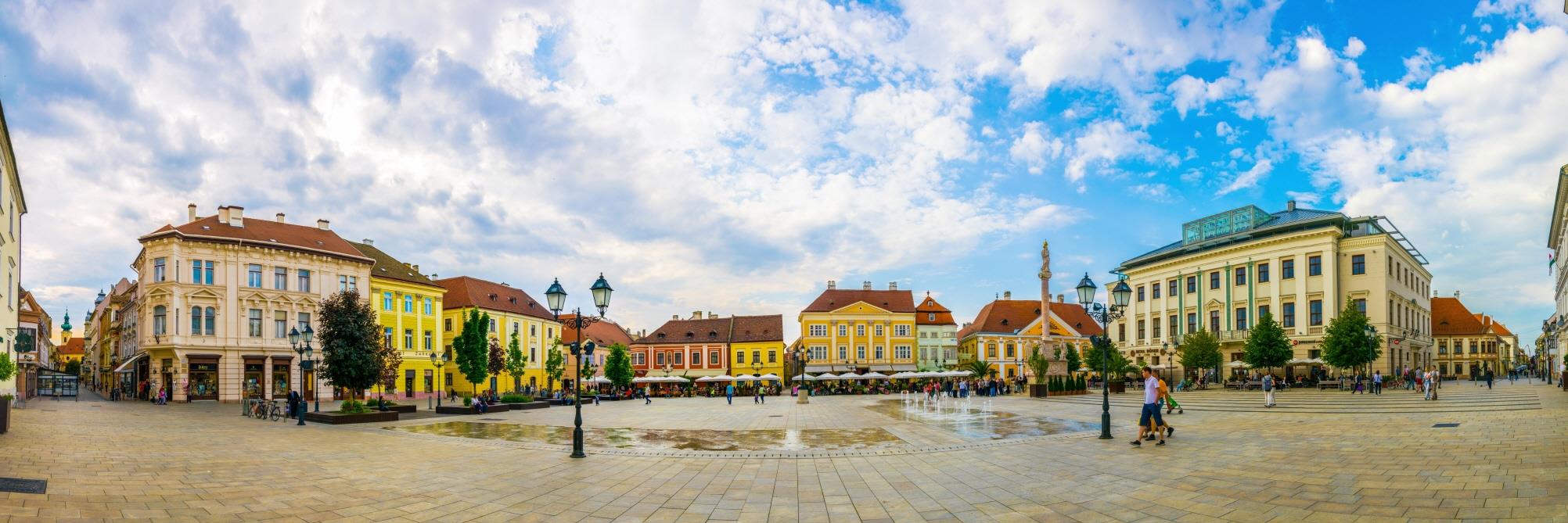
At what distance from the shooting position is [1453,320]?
87.1 meters

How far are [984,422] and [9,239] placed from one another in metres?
31.4

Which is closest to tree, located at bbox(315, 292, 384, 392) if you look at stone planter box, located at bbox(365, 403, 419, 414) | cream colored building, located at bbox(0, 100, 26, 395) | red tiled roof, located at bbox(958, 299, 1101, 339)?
stone planter box, located at bbox(365, 403, 419, 414)

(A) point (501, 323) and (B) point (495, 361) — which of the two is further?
(A) point (501, 323)

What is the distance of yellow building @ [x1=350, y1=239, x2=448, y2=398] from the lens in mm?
54000

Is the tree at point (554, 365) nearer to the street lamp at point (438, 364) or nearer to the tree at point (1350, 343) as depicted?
the street lamp at point (438, 364)

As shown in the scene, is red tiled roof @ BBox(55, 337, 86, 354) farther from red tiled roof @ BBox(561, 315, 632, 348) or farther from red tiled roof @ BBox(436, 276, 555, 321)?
red tiled roof @ BBox(436, 276, 555, 321)

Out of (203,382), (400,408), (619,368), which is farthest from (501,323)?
(400,408)

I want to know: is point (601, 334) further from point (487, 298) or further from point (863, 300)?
point (863, 300)

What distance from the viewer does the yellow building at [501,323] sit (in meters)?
63.9

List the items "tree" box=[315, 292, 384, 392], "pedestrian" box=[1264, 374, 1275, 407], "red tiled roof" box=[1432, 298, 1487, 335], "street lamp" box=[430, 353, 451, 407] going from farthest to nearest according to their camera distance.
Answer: "red tiled roof" box=[1432, 298, 1487, 335], "street lamp" box=[430, 353, 451, 407], "tree" box=[315, 292, 384, 392], "pedestrian" box=[1264, 374, 1275, 407]

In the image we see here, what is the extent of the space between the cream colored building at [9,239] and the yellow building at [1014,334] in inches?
2729

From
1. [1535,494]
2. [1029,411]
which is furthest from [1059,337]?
[1535,494]

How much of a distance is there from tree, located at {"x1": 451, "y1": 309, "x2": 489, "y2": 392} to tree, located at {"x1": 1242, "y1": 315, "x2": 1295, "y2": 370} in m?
46.9

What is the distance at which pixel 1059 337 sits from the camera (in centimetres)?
8200
